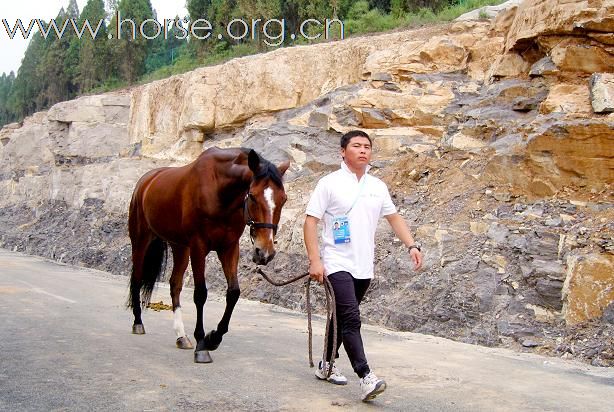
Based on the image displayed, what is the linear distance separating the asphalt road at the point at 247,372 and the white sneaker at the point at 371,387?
0.29 feet

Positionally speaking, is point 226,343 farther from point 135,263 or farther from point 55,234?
point 55,234

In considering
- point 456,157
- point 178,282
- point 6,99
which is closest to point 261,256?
point 178,282

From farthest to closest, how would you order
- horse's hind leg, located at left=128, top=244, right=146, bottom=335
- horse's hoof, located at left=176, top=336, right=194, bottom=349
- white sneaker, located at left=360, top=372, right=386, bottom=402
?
horse's hind leg, located at left=128, top=244, right=146, bottom=335 → horse's hoof, located at left=176, top=336, right=194, bottom=349 → white sneaker, located at left=360, top=372, right=386, bottom=402

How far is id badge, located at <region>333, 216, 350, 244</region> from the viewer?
502 centimetres

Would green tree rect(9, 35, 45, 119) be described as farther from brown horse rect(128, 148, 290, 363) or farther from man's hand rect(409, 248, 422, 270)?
man's hand rect(409, 248, 422, 270)

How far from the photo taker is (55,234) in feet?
88.4

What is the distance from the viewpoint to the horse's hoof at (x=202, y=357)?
6215mm

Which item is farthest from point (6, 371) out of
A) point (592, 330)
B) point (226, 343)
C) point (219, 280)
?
point (219, 280)

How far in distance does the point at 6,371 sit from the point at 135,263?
315 cm

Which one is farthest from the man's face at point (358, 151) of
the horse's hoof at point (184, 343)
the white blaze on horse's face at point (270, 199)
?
the horse's hoof at point (184, 343)

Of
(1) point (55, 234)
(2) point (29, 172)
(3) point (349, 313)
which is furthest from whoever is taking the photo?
(2) point (29, 172)

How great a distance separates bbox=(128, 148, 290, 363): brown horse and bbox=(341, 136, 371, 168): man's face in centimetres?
100

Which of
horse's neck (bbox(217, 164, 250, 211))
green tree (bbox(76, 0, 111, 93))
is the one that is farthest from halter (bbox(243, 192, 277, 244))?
green tree (bbox(76, 0, 111, 93))

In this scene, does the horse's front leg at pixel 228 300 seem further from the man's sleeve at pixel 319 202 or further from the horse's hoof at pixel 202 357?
the man's sleeve at pixel 319 202
